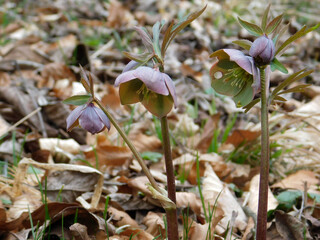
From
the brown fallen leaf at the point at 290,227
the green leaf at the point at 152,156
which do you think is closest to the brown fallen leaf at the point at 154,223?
the brown fallen leaf at the point at 290,227

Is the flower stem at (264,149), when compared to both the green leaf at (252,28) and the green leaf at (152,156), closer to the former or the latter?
the green leaf at (252,28)

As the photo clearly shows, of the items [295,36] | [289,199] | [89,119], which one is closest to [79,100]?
[89,119]

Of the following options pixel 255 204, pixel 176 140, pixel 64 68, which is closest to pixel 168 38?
pixel 255 204

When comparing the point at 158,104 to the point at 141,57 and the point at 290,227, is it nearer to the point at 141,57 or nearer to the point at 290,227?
the point at 141,57

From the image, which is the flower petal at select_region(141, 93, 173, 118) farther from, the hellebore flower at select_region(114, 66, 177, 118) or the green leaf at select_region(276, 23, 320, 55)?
the green leaf at select_region(276, 23, 320, 55)

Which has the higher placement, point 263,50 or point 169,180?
point 263,50

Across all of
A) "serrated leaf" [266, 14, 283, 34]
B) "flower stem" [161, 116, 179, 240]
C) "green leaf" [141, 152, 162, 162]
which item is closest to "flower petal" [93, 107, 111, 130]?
"flower stem" [161, 116, 179, 240]
